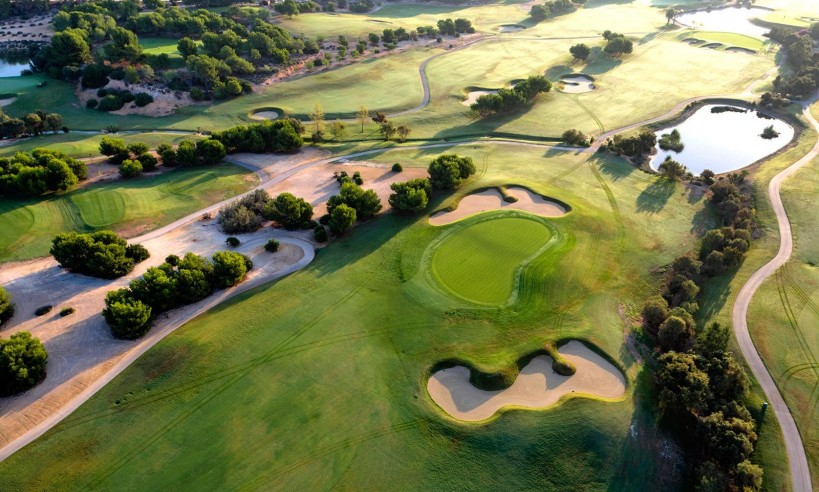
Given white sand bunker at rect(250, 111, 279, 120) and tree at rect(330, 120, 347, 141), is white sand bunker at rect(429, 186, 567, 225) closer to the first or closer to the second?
tree at rect(330, 120, 347, 141)

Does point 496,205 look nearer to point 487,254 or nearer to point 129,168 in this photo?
point 487,254

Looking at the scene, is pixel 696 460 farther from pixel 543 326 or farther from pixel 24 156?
pixel 24 156

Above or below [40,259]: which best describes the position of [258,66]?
above

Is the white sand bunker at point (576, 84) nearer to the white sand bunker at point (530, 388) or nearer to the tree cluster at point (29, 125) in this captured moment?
the white sand bunker at point (530, 388)

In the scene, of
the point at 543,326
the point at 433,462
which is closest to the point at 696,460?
the point at 543,326

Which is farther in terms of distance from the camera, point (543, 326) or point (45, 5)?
point (45, 5)

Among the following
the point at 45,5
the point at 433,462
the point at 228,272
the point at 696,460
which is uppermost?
the point at 45,5

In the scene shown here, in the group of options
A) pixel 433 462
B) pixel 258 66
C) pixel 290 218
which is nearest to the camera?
pixel 433 462

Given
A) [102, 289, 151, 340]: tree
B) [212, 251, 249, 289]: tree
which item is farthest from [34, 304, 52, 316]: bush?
[212, 251, 249, 289]: tree
